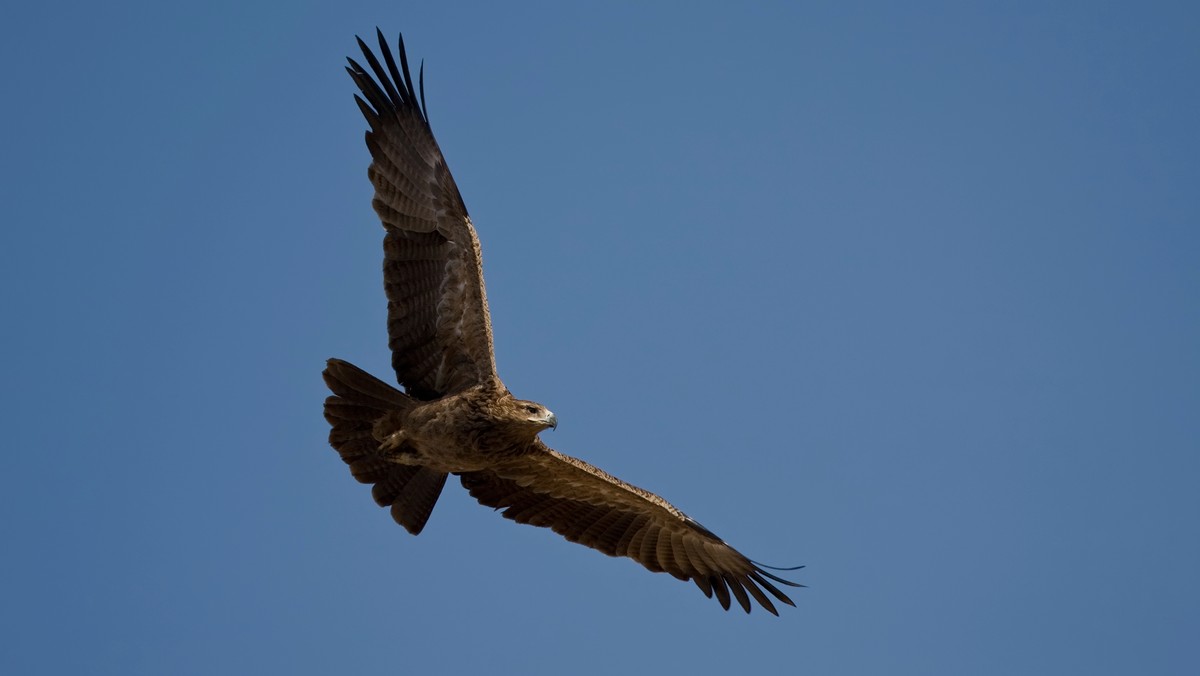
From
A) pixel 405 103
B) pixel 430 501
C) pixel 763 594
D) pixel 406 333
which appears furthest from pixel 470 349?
pixel 763 594

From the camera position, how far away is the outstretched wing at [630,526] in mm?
11352

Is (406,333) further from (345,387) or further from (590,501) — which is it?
(590,501)

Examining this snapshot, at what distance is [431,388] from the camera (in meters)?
10.8

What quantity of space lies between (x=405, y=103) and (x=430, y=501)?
3287mm

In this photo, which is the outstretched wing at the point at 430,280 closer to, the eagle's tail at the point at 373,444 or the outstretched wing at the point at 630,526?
the eagle's tail at the point at 373,444

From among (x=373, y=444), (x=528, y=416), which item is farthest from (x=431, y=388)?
(x=528, y=416)

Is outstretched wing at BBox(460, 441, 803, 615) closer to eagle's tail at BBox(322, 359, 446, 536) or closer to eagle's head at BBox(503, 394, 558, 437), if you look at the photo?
eagle's tail at BBox(322, 359, 446, 536)

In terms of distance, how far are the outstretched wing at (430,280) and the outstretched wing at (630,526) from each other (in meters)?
1.12

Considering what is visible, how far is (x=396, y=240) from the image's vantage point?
1057cm

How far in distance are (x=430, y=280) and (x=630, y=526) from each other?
2799 mm

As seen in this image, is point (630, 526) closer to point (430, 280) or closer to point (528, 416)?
point (528, 416)

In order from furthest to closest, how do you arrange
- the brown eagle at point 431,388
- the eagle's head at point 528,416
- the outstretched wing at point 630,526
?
1. the outstretched wing at point 630,526
2. the brown eagle at point 431,388
3. the eagle's head at point 528,416

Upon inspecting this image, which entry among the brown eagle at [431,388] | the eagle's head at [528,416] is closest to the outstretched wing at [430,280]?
the brown eagle at [431,388]

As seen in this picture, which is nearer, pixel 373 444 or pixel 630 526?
pixel 373 444
